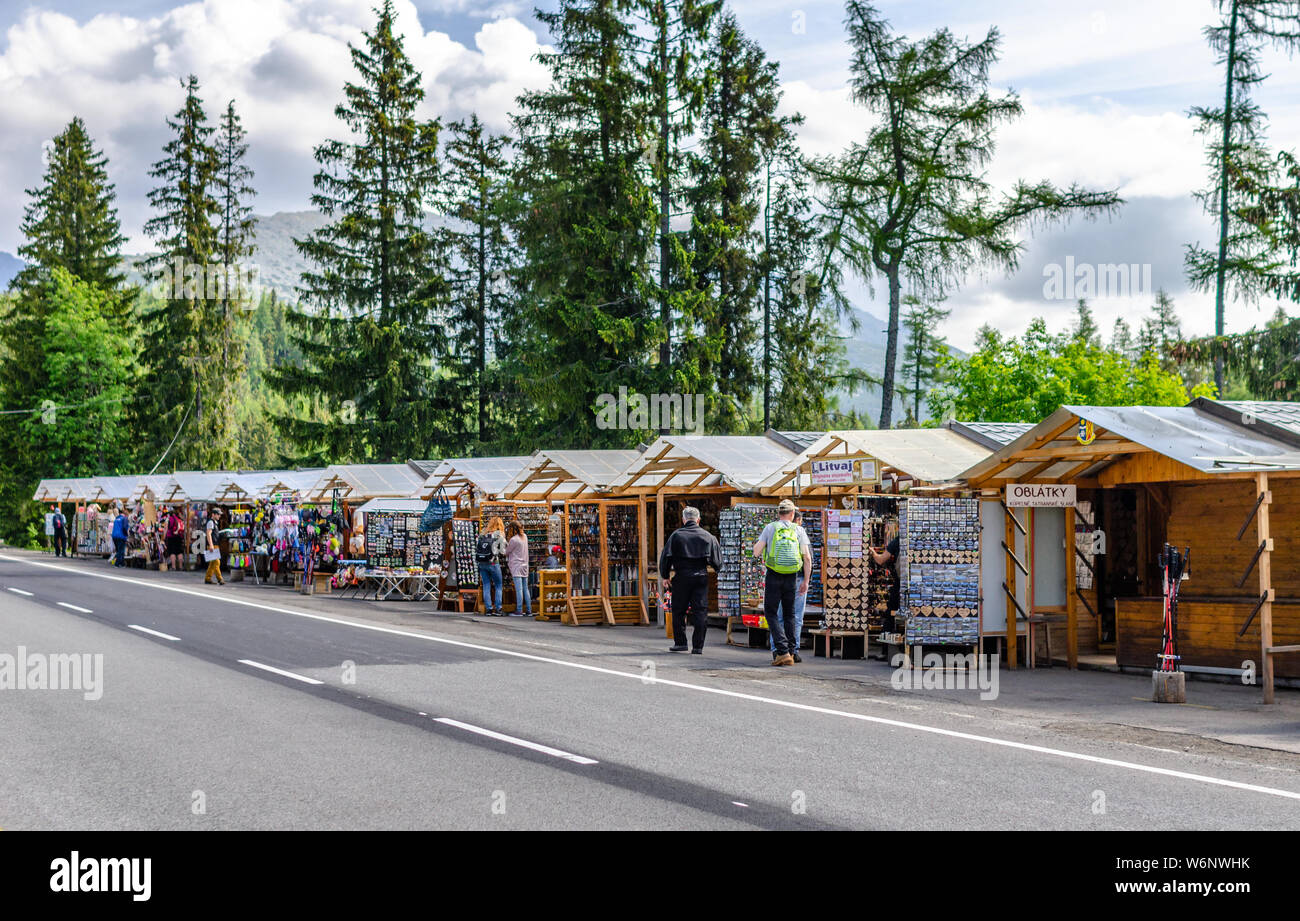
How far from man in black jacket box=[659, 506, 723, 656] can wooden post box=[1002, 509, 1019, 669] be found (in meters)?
4.01

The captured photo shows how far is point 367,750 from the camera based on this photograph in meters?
9.37

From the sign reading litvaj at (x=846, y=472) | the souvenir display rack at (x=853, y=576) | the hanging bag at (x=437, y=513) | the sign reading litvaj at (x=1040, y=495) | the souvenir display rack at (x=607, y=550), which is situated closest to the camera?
the sign reading litvaj at (x=1040, y=495)

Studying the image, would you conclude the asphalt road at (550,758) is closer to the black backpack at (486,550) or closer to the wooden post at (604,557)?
the wooden post at (604,557)

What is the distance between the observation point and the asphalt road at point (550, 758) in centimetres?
729

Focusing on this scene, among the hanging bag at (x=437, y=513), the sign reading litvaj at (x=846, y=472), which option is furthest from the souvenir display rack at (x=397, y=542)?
the sign reading litvaj at (x=846, y=472)

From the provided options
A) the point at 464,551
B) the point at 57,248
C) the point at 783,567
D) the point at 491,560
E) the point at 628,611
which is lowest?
the point at 628,611

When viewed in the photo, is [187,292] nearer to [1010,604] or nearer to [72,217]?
[72,217]

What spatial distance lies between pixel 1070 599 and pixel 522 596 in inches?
465

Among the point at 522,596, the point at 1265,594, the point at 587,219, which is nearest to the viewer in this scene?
the point at 1265,594

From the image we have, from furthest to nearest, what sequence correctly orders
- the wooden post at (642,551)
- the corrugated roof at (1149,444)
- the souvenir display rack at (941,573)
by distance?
1. the wooden post at (642,551)
2. the souvenir display rack at (941,573)
3. the corrugated roof at (1149,444)

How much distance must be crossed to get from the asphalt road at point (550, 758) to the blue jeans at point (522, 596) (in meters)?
8.69

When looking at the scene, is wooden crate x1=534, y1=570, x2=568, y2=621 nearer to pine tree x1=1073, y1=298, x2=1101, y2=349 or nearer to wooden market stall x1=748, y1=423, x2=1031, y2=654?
wooden market stall x1=748, y1=423, x2=1031, y2=654

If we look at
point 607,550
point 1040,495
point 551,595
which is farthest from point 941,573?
point 551,595

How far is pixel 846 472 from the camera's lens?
18.2 m
